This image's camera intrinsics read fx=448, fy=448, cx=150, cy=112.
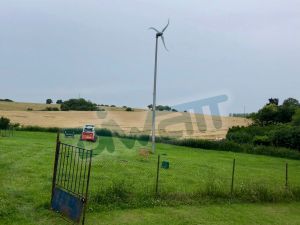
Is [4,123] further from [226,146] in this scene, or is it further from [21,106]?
[21,106]

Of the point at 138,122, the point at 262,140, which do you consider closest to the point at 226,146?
the point at 262,140

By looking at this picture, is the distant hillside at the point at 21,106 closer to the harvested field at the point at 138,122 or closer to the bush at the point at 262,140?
the harvested field at the point at 138,122

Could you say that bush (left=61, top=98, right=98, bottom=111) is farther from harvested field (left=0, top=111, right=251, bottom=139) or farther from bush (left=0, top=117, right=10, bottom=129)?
bush (left=0, top=117, right=10, bottom=129)

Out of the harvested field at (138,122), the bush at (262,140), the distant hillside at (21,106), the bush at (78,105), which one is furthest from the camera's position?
the bush at (78,105)

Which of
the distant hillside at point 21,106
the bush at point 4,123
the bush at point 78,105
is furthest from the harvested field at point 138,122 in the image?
the bush at point 78,105

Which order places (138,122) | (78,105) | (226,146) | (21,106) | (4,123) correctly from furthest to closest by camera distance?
(78,105) < (21,106) < (138,122) < (4,123) < (226,146)

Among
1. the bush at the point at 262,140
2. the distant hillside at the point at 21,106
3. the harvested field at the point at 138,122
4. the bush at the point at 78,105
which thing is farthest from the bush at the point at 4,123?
the bush at the point at 78,105

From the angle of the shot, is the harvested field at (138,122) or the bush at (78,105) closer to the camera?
the harvested field at (138,122)

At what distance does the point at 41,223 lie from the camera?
33.9ft

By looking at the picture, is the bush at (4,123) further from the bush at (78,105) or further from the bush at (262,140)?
the bush at (78,105)

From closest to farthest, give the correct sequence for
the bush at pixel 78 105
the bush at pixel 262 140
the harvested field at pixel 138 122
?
1. the bush at pixel 262 140
2. the harvested field at pixel 138 122
3. the bush at pixel 78 105

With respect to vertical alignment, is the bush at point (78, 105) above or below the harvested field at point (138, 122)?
above

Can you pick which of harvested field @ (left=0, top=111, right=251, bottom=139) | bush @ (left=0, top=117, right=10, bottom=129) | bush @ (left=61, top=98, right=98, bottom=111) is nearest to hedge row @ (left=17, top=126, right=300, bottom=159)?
harvested field @ (left=0, top=111, right=251, bottom=139)

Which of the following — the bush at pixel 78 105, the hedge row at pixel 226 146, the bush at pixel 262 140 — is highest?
the bush at pixel 78 105
